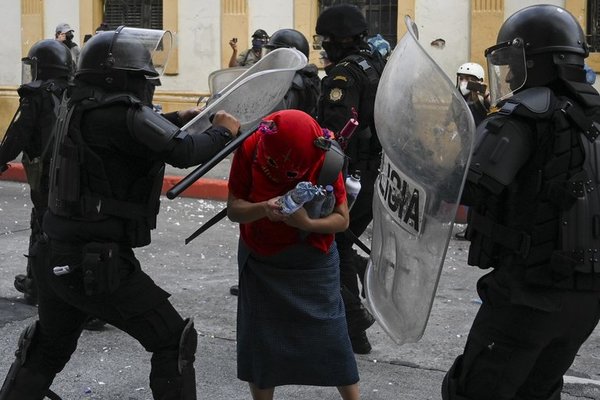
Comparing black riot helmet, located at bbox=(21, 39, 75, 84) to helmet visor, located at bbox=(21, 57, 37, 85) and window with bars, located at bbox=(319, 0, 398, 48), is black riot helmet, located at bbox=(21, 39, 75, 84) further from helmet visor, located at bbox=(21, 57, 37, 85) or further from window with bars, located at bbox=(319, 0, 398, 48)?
window with bars, located at bbox=(319, 0, 398, 48)

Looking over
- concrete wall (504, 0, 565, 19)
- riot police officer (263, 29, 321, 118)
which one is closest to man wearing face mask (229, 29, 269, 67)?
concrete wall (504, 0, 565, 19)

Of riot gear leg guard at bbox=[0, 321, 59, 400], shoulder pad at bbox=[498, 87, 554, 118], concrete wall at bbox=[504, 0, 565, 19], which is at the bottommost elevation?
riot gear leg guard at bbox=[0, 321, 59, 400]

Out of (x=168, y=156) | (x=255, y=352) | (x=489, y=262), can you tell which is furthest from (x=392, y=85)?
(x=255, y=352)

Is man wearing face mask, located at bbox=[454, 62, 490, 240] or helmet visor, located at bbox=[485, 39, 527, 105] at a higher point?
helmet visor, located at bbox=[485, 39, 527, 105]

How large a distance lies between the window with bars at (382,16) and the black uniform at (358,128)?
876 centimetres

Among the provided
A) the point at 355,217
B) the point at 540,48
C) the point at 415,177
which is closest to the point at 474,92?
the point at 355,217

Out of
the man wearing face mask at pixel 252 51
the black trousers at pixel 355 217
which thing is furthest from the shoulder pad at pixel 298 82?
the man wearing face mask at pixel 252 51

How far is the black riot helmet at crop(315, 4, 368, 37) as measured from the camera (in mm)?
5668

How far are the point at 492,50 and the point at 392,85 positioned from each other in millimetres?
393

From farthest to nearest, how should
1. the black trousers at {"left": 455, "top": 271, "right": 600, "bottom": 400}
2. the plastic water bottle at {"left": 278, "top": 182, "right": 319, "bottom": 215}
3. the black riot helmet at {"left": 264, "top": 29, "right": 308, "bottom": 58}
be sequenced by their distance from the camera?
the black riot helmet at {"left": 264, "top": 29, "right": 308, "bottom": 58}
the plastic water bottle at {"left": 278, "top": 182, "right": 319, "bottom": 215}
the black trousers at {"left": 455, "top": 271, "right": 600, "bottom": 400}

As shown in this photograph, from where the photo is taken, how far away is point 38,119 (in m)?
6.43

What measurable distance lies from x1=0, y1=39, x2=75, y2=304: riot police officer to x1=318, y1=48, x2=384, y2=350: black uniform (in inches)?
70.6

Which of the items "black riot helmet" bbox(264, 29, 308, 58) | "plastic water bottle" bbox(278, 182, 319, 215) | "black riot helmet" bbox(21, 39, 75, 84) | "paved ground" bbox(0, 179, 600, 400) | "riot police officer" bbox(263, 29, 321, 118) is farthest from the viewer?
"black riot helmet" bbox(264, 29, 308, 58)

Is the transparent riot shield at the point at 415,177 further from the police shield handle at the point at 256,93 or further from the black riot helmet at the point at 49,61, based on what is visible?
the black riot helmet at the point at 49,61
